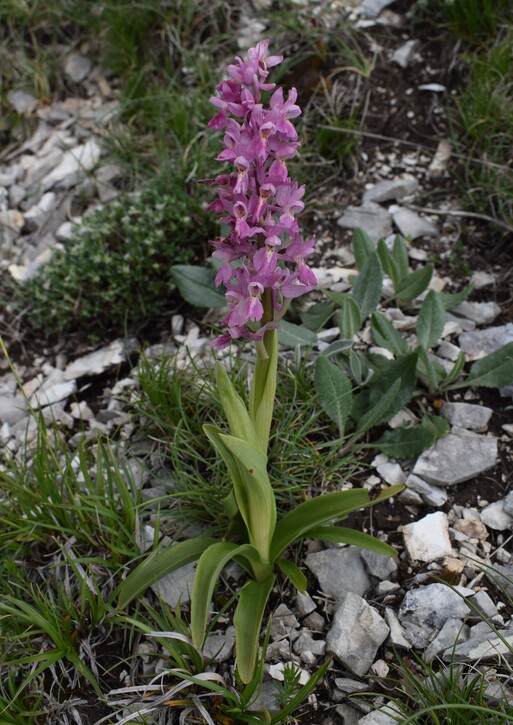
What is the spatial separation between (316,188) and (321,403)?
65.0 inches

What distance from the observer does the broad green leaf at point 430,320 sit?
296 cm

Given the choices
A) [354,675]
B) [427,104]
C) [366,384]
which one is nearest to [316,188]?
[427,104]

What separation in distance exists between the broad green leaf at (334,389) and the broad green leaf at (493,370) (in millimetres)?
480

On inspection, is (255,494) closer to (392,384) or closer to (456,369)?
(392,384)

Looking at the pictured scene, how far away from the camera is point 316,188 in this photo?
13.1 feet

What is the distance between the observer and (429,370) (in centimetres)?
286

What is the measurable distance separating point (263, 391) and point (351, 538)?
555 mm

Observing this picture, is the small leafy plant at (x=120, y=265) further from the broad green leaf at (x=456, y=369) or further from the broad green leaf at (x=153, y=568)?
the broad green leaf at (x=153, y=568)

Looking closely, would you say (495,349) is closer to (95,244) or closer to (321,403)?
(321,403)

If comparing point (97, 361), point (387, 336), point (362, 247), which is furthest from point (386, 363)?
point (97, 361)

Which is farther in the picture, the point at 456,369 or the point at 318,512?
the point at 456,369

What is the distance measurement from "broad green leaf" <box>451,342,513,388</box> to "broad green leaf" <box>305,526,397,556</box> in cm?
89

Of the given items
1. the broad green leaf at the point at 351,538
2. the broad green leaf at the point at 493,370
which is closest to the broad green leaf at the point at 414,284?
the broad green leaf at the point at 493,370

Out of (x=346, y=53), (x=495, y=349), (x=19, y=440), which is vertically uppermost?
(x=346, y=53)
